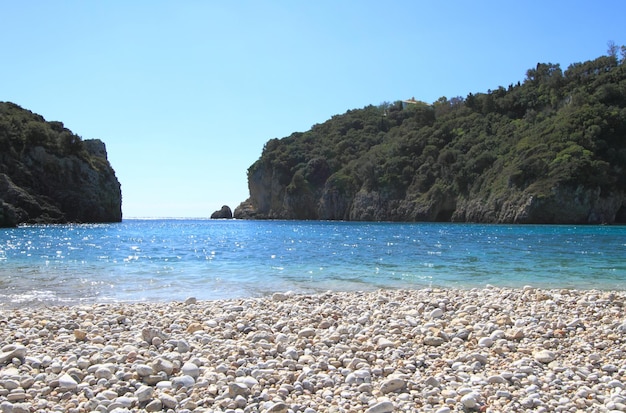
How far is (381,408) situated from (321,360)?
1672 mm

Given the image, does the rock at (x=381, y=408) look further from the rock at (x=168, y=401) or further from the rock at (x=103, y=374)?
the rock at (x=103, y=374)

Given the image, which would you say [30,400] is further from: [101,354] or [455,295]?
[455,295]

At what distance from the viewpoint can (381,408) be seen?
5.00 m

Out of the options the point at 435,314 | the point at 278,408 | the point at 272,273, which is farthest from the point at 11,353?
the point at 272,273

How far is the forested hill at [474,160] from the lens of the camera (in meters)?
76.8

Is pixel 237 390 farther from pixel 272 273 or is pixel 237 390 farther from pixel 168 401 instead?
pixel 272 273

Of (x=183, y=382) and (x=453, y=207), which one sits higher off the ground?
(x=453, y=207)

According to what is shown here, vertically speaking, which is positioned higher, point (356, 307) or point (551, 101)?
point (551, 101)

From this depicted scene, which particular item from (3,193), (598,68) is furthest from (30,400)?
(598,68)

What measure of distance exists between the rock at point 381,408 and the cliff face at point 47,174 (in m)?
82.1

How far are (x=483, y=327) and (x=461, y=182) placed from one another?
9184 centimetres

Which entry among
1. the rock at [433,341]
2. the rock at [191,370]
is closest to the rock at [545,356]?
the rock at [433,341]

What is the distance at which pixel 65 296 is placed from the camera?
13711mm

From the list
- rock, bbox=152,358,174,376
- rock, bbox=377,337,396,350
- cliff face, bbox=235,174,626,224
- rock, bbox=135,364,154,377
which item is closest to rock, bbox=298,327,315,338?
rock, bbox=377,337,396,350
